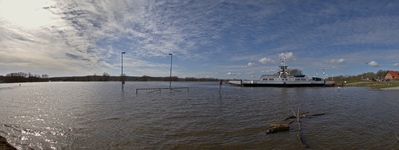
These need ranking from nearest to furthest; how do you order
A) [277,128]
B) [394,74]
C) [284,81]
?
[277,128]
[284,81]
[394,74]

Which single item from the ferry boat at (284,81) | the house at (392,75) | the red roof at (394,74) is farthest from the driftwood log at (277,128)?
the red roof at (394,74)

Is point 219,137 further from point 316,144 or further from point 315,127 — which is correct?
point 315,127

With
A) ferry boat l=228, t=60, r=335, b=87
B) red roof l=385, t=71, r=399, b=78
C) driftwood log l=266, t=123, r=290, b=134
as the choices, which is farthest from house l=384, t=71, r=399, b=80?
driftwood log l=266, t=123, r=290, b=134

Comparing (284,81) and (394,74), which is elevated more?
(394,74)

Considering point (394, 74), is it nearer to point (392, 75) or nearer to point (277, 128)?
point (392, 75)

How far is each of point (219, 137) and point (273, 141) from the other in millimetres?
3180

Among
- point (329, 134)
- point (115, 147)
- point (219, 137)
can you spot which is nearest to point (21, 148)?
point (115, 147)

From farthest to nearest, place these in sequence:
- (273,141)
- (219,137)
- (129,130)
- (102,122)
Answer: (102,122) → (129,130) → (219,137) → (273,141)

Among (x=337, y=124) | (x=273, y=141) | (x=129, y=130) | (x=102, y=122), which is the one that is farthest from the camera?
(x=102, y=122)

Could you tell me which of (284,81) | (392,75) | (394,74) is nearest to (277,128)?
(284,81)

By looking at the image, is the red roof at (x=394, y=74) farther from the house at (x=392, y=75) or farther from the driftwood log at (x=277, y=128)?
the driftwood log at (x=277, y=128)

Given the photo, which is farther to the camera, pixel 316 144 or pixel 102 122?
pixel 102 122

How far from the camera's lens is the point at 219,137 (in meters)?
12.9

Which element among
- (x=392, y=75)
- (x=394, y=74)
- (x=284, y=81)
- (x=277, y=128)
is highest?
(x=394, y=74)
